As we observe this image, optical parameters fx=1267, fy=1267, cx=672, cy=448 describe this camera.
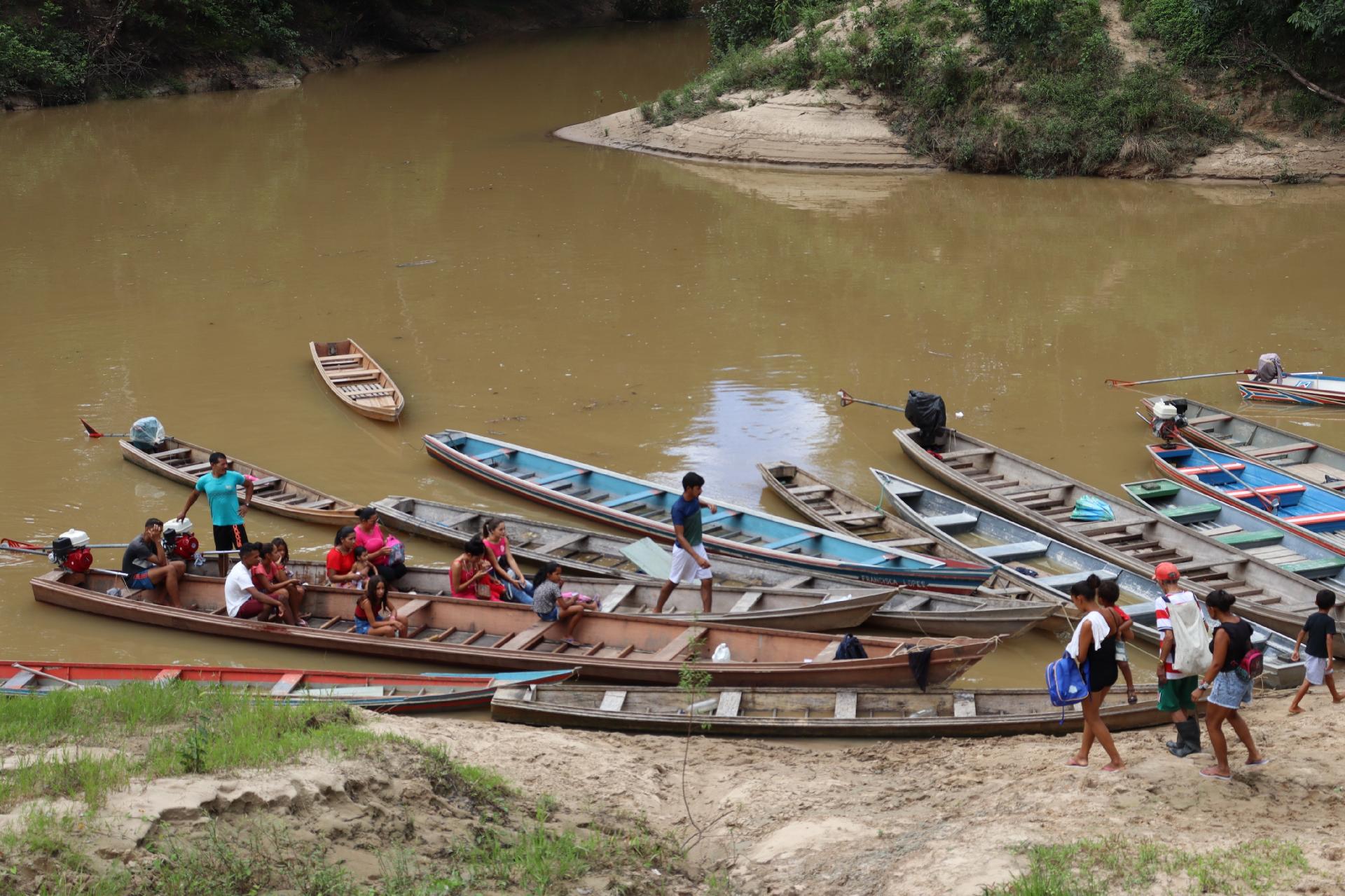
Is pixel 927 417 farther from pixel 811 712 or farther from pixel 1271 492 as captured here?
pixel 811 712

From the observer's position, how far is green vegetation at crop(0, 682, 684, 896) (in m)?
5.48

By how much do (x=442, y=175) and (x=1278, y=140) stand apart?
19.7 m

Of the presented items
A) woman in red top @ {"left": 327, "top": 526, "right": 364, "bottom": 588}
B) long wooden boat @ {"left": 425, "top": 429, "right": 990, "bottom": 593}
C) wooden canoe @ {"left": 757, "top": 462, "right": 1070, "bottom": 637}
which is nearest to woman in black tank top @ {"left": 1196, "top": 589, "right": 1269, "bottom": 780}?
wooden canoe @ {"left": 757, "top": 462, "right": 1070, "bottom": 637}

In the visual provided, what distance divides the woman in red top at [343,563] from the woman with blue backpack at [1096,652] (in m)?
6.66

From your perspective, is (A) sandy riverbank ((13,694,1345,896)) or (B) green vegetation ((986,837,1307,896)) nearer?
(B) green vegetation ((986,837,1307,896))

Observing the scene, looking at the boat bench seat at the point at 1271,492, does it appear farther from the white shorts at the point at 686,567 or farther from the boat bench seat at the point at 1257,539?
the white shorts at the point at 686,567

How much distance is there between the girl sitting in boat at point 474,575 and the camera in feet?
37.2

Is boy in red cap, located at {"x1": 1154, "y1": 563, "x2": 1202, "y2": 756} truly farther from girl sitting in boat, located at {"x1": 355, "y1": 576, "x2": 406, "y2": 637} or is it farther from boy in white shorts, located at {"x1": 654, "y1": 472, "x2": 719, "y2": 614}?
girl sitting in boat, located at {"x1": 355, "y1": 576, "x2": 406, "y2": 637}

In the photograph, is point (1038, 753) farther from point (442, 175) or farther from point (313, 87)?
point (313, 87)

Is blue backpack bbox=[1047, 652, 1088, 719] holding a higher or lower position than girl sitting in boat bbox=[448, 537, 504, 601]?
higher

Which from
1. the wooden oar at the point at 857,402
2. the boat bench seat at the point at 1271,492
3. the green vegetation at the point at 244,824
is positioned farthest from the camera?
the wooden oar at the point at 857,402

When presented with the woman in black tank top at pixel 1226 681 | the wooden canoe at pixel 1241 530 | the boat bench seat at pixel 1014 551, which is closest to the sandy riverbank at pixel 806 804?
the woman in black tank top at pixel 1226 681

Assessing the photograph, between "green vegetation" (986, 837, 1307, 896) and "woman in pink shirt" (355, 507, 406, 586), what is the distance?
708 centimetres

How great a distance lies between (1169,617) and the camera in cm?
Result: 754
